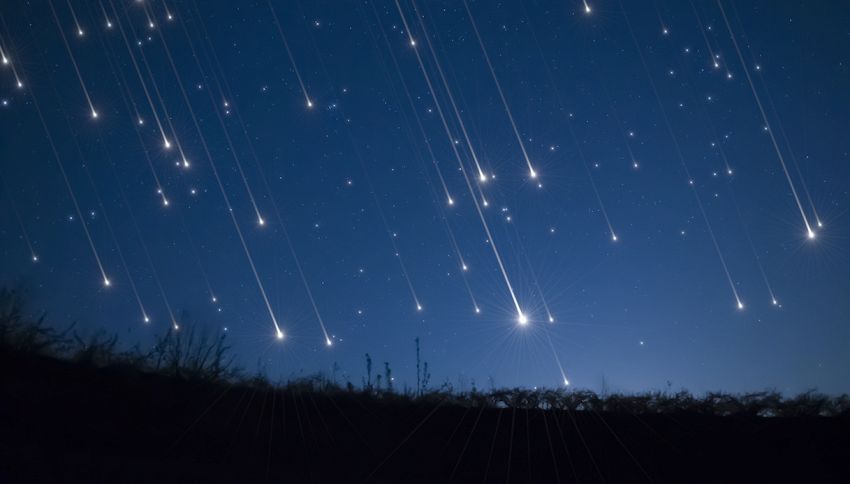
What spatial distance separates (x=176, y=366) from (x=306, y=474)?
2.60 metres

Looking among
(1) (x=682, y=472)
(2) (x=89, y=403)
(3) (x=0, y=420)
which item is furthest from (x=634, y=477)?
(3) (x=0, y=420)

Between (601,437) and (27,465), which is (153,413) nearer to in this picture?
(27,465)

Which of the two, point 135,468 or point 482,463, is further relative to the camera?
point 482,463

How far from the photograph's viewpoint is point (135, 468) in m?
6.60

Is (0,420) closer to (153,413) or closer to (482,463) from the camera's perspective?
(153,413)

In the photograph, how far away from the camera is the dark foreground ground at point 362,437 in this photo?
712cm

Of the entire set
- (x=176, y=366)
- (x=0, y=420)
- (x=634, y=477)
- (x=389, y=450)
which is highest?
(x=176, y=366)

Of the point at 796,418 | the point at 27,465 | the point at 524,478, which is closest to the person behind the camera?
the point at 27,465

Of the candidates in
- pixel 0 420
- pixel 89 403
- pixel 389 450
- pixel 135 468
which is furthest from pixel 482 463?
pixel 0 420

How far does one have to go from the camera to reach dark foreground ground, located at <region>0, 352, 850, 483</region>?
23.4 ft

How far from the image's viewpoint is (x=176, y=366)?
8.55 meters

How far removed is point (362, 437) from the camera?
8.11 m

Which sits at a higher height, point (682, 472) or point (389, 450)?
point (389, 450)

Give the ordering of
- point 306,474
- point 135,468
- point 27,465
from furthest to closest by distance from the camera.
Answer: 1. point 306,474
2. point 135,468
3. point 27,465
